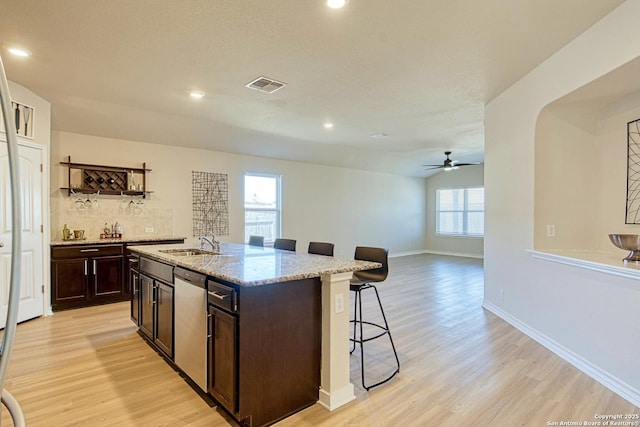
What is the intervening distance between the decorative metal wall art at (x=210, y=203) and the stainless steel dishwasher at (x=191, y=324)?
3.52m

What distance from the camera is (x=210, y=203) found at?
628 cm

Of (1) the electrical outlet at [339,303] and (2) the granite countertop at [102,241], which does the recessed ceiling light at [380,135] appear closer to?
(2) the granite countertop at [102,241]

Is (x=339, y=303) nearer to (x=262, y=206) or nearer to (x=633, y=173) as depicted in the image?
(x=633, y=173)

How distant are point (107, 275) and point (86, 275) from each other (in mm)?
243

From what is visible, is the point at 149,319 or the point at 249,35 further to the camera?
the point at 149,319

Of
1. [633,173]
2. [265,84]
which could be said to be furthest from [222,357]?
[633,173]

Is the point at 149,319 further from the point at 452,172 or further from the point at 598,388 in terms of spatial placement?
the point at 452,172

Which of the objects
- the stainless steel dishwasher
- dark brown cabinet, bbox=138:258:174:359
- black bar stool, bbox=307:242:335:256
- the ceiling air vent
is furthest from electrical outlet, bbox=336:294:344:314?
the ceiling air vent

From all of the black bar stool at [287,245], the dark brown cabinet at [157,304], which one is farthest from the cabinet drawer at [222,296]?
the black bar stool at [287,245]

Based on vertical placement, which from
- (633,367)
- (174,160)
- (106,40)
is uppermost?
(106,40)

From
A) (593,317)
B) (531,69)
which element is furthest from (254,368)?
(531,69)

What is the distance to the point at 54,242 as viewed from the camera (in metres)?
4.41

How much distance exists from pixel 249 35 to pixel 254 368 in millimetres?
2420

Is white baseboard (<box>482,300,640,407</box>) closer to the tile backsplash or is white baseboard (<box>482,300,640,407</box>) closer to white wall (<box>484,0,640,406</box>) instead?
white wall (<box>484,0,640,406</box>)
